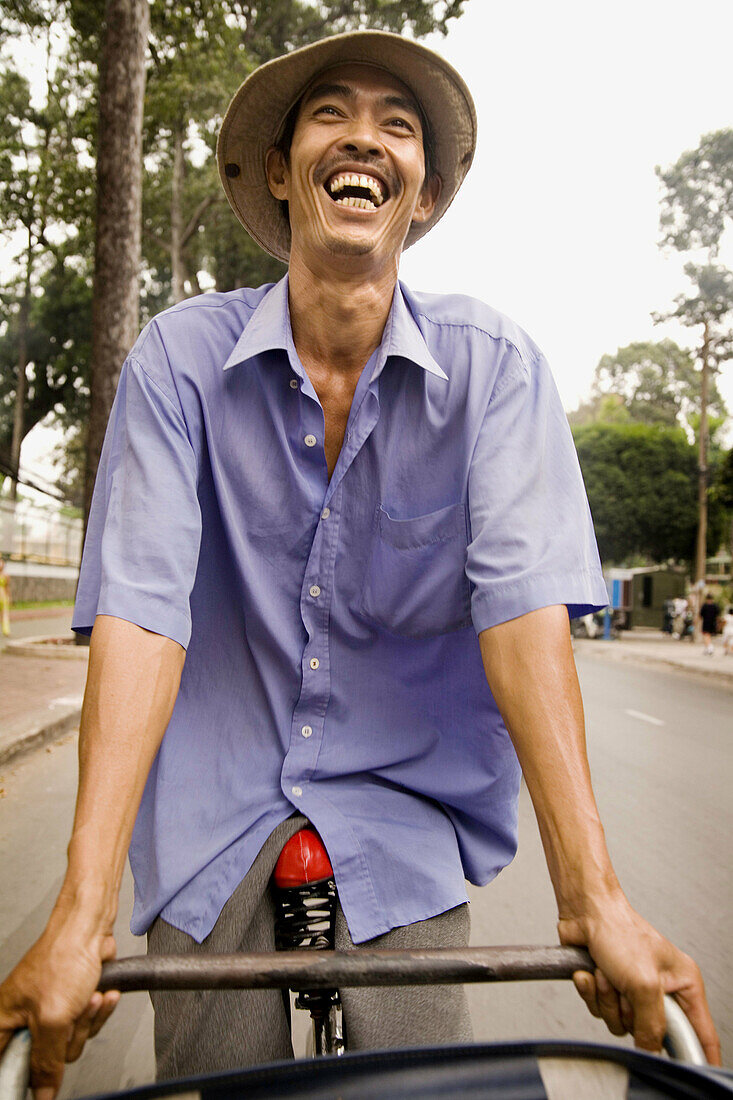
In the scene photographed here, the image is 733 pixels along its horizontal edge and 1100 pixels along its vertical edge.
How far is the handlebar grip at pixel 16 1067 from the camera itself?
943 millimetres

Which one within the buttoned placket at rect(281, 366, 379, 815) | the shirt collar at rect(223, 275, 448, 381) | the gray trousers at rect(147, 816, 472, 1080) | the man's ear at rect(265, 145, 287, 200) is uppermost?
the man's ear at rect(265, 145, 287, 200)

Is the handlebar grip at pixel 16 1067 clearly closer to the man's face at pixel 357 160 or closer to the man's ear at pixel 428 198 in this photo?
the man's face at pixel 357 160

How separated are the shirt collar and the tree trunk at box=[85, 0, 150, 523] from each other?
1004 centimetres

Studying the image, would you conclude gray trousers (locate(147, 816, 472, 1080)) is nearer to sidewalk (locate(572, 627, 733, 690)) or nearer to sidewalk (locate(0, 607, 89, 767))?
sidewalk (locate(0, 607, 89, 767))

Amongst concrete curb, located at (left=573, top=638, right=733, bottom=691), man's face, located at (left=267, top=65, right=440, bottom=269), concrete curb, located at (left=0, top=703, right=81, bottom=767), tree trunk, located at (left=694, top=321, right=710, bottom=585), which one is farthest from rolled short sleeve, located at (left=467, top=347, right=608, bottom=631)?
tree trunk, located at (left=694, top=321, right=710, bottom=585)

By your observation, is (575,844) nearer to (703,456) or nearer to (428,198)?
(428,198)

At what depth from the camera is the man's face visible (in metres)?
1.84

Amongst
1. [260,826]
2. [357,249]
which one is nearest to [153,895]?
[260,826]

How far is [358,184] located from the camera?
6.12 feet

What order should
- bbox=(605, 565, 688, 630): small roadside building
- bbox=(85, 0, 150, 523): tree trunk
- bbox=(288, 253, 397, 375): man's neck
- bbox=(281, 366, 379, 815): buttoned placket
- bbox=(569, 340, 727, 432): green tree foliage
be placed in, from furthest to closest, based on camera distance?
bbox=(569, 340, 727, 432): green tree foliage → bbox=(605, 565, 688, 630): small roadside building → bbox=(85, 0, 150, 523): tree trunk → bbox=(288, 253, 397, 375): man's neck → bbox=(281, 366, 379, 815): buttoned placket

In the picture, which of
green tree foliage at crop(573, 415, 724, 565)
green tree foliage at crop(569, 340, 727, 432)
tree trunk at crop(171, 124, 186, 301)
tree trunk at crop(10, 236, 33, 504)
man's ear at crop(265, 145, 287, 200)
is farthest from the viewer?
green tree foliage at crop(569, 340, 727, 432)

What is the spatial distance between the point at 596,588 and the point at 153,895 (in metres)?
0.87

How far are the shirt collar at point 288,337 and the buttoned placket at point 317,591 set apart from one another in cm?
7

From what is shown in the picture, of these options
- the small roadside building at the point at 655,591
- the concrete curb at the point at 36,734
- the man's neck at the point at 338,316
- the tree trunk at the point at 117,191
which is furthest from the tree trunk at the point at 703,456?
the man's neck at the point at 338,316
